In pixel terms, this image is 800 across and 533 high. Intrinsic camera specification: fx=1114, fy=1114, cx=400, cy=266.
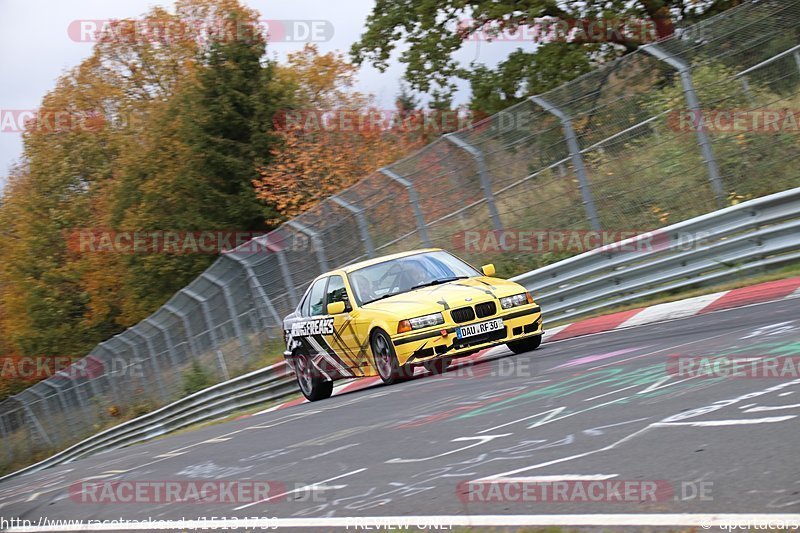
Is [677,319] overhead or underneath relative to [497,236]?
underneath

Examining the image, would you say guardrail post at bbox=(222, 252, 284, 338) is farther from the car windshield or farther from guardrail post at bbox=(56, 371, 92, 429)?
guardrail post at bbox=(56, 371, 92, 429)

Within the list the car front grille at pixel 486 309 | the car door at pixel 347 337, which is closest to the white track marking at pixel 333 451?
the car front grille at pixel 486 309

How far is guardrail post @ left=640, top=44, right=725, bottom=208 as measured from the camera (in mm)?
Answer: 13645

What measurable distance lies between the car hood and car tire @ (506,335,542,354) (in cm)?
61

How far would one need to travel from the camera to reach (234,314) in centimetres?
2291

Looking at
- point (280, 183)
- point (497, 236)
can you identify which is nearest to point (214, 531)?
point (497, 236)

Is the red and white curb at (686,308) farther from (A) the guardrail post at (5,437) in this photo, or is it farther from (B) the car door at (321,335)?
(A) the guardrail post at (5,437)

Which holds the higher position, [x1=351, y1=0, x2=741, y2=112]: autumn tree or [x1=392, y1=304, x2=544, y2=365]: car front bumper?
[x1=351, y1=0, x2=741, y2=112]: autumn tree

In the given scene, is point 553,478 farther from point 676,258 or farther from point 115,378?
point 115,378

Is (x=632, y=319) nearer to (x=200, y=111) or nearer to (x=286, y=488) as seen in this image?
(x=286, y=488)

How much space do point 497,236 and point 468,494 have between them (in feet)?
37.7

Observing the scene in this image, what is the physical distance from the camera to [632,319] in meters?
12.8

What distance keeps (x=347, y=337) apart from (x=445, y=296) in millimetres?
1551

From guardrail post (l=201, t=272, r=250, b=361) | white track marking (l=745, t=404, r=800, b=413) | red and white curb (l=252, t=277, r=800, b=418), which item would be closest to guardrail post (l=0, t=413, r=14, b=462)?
guardrail post (l=201, t=272, r=250, b=361)
